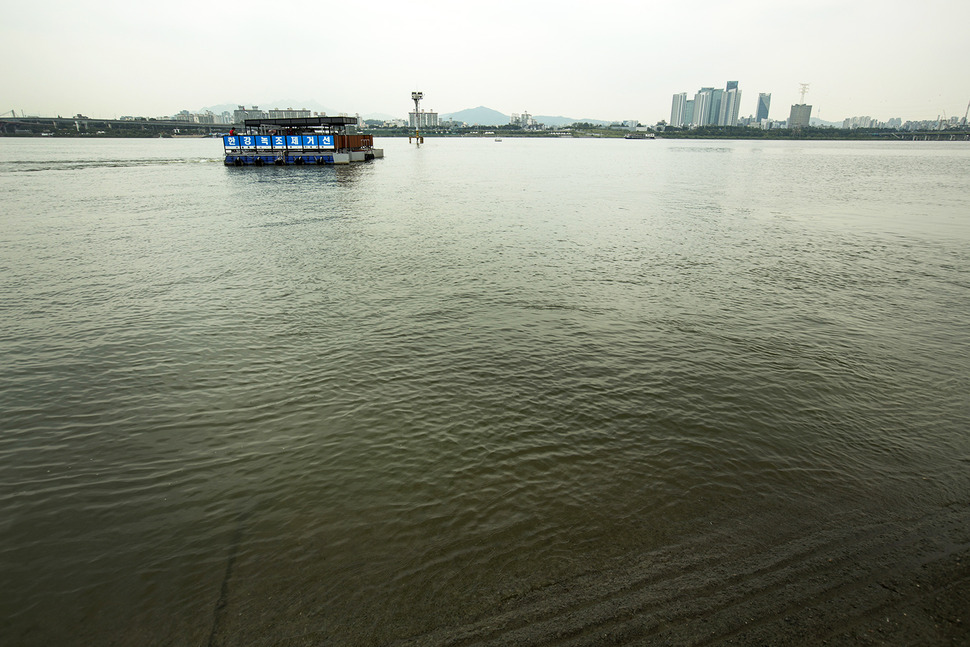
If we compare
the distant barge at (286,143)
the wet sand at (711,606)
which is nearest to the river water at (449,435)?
the wet sand at (711,606)

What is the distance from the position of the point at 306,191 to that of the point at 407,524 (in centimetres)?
6210

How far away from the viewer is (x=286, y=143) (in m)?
101

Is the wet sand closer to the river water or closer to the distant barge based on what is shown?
the river water

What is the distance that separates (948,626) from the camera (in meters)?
7.28

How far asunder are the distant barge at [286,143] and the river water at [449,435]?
2971 inches

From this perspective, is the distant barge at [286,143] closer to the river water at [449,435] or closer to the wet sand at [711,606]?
the river water at [449,435]

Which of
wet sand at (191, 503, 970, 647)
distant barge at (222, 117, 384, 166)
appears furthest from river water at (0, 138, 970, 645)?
distant barge at (222, 117, 384, 166)

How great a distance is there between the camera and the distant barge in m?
99.2

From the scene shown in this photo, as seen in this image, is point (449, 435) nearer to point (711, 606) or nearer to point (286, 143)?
point (711, 606)

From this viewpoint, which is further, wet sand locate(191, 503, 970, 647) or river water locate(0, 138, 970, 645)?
river water locate(0, 138, 970, 645)

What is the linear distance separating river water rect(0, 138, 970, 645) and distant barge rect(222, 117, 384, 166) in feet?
248

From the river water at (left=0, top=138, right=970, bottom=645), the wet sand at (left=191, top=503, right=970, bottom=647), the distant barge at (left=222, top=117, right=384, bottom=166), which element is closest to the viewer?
the wet sand at (left=191, top=503, right=970, bottom=647)

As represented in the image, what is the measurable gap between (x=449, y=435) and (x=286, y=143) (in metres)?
105

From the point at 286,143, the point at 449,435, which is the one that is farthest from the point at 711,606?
the point at 286,143
